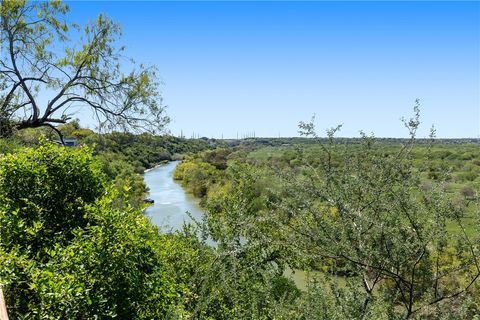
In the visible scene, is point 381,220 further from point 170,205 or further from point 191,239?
point 170,205

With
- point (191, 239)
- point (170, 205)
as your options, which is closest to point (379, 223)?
point (191, 239)

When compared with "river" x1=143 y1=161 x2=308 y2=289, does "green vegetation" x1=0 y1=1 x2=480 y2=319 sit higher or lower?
higher

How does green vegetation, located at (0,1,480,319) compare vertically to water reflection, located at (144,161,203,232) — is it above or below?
above

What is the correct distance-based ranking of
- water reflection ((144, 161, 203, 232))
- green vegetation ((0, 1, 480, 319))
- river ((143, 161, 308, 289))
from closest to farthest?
1. green vegetation ((0, 1, 480, 319))
2. river ((143, 161, 308, 289))
3. water reflection ((144, 161, 203, 232))

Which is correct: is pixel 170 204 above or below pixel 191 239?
below

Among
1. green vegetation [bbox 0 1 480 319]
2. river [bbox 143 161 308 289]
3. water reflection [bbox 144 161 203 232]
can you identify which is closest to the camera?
green vegetation [bbox 0 1 480 319]

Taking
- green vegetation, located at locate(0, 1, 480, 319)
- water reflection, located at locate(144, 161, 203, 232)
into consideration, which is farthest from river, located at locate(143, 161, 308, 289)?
green vegetation, located at locate(0, 1, 480, 319)

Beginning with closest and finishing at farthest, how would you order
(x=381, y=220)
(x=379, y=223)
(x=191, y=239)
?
(x=379, y=223) → (x=381, y=220) → (x=191, y=239)

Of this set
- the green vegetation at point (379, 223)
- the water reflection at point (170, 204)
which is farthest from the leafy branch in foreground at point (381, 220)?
the water reflection at point (170, 204)

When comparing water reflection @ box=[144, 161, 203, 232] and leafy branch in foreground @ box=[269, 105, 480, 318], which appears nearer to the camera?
leafy branch in foreground @ box=[269, 105, 480, 318]

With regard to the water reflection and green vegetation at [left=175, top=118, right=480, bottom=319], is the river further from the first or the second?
green vegetation at [left=175, top=118, right=480, bottom=319]

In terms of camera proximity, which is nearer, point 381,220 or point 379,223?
point 379,223

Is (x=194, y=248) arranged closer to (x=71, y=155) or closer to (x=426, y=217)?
(x=71, y=155)

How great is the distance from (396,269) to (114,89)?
6.72 metres
